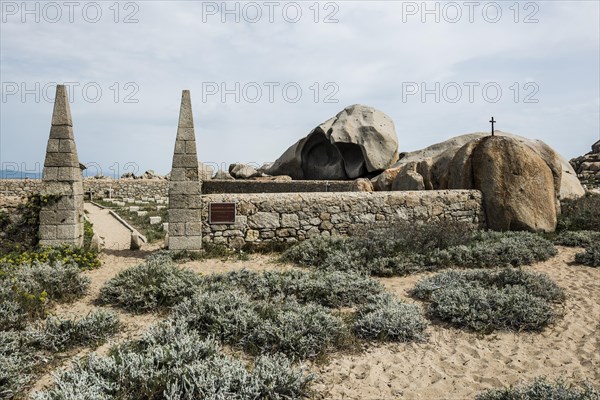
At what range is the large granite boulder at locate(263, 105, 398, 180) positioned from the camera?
2333 cm

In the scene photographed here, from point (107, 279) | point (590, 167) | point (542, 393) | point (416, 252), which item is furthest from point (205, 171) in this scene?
point (590, 167)

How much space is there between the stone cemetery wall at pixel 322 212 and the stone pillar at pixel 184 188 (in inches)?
13.3

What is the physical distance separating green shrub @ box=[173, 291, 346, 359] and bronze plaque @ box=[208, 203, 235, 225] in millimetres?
4143

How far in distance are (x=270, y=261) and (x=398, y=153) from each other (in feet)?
55.5

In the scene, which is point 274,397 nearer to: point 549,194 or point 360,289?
point 360,289

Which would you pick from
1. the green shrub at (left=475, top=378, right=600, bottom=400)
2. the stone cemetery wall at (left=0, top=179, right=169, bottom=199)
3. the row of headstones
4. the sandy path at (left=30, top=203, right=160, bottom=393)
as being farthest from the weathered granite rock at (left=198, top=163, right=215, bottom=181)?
the green shrub at (left=475, top=378, right=600, bottom=400)

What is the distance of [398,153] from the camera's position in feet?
79.0

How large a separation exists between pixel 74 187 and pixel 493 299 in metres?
9.05

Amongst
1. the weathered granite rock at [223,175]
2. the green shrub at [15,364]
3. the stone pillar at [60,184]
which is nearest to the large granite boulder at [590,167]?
the weathered granite rock at [223,175]

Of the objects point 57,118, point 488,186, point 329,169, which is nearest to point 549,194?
point 488,186

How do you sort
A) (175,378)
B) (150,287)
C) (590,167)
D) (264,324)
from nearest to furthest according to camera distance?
(175,378), (264,324), (150,287), (590,167)

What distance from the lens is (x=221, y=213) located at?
9828 millimetres

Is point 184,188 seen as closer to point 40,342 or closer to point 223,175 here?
point 40,342

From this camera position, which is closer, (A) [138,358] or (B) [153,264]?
(A) [138,358]
